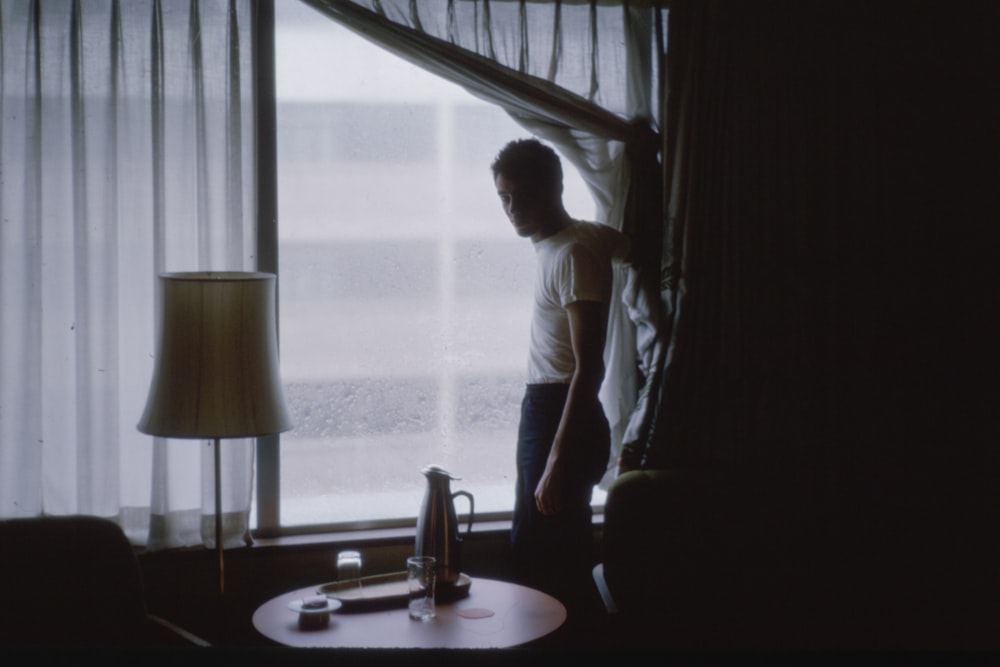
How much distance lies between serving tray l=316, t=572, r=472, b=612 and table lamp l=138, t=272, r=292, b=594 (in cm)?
42

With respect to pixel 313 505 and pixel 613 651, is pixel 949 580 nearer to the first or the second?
pixel 313 505

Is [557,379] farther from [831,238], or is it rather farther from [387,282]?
[831,238]

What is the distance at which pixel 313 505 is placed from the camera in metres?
2.74

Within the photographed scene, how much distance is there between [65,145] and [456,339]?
1.20m

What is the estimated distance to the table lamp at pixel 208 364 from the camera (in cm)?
188

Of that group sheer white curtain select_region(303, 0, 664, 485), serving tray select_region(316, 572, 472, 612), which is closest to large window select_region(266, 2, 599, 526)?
sheer white curtain select_region(303, 0, 664, 485)

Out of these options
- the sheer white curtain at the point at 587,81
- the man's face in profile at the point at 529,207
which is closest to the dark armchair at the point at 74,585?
the man's face in profile at the point at 529,207

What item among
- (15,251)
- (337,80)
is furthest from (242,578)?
(337,80)

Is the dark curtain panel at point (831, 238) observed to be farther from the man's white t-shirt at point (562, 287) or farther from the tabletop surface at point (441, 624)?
the tabletop surface at point (441, 624)

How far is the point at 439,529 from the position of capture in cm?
211

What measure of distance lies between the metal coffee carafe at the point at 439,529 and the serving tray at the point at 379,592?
0.03m

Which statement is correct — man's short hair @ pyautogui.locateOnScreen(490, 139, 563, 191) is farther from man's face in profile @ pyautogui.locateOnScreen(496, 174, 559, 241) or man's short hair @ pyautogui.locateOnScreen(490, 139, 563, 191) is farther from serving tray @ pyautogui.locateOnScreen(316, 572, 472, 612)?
serving tray @ pyautogui.locateOnScreen(316, 572, 472, 612)

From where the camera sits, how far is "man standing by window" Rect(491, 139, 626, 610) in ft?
7.47

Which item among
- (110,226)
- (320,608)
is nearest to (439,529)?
(320,608)
